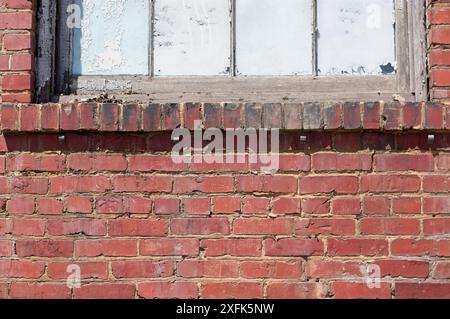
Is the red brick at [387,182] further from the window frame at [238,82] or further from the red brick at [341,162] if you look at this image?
the window frame at [238,82]

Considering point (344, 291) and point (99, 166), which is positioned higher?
point (99, 166)

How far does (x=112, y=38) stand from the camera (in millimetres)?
3092

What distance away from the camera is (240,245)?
2840 millimetres

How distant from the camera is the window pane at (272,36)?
305 centimetres

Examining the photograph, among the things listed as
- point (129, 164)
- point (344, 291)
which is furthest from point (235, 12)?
point (344, 291)

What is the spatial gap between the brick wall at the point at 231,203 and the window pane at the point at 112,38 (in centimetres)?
30

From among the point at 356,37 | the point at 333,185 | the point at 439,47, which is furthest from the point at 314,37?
the point at 333,185

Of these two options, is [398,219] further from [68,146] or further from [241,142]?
[68,146]

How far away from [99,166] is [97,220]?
0.75 feet

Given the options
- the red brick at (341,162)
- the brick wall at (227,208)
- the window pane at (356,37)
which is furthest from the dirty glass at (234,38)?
the red brick at (341,162)

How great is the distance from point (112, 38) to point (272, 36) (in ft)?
2.37

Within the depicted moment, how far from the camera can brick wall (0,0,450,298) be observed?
282cm

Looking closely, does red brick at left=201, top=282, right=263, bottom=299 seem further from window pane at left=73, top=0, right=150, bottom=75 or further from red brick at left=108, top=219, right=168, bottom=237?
window pane at left=73, top=0, right=150, bottom=75

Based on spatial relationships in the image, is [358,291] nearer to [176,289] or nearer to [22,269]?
[176,289]
